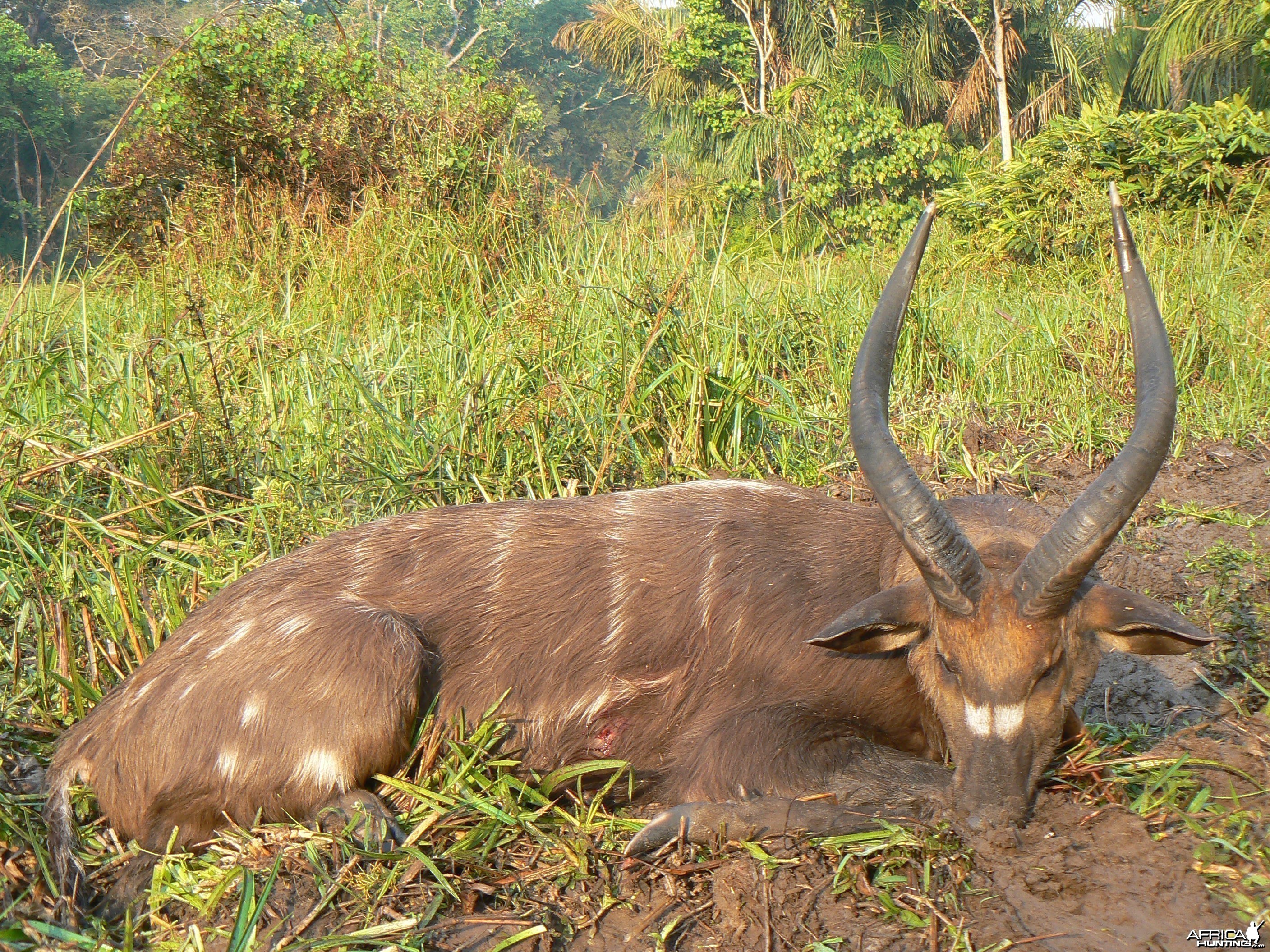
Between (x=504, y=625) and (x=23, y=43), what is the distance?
35.0 m

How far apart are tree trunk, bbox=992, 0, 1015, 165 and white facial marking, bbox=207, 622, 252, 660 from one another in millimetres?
19271

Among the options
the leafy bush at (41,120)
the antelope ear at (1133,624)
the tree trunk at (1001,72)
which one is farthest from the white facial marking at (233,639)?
the leafy bush at (41,120)

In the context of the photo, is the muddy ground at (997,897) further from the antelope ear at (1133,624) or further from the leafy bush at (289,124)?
the leafy bush at (289,124)

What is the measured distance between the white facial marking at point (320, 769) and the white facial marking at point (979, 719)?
1.70 meters

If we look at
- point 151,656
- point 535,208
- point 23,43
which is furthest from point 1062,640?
point 23,43

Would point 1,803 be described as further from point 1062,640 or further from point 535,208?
point 535,208

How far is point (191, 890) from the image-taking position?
270 centimetres

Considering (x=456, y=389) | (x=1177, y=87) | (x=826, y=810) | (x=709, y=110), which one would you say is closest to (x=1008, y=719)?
(x=826, y=810)

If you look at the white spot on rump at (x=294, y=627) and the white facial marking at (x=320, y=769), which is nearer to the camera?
the white facial marking at (x=320, y=769)

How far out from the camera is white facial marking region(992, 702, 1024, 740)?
269 centimetres

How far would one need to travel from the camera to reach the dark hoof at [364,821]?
2.78 meters

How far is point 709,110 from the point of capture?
82.4ft

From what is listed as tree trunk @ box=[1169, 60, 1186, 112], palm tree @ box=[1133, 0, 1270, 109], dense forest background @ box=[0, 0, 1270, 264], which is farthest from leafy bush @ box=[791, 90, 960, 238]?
palm tree @ box=[1133, 0, 1270, 109]

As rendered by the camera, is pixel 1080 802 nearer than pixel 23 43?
Yes
